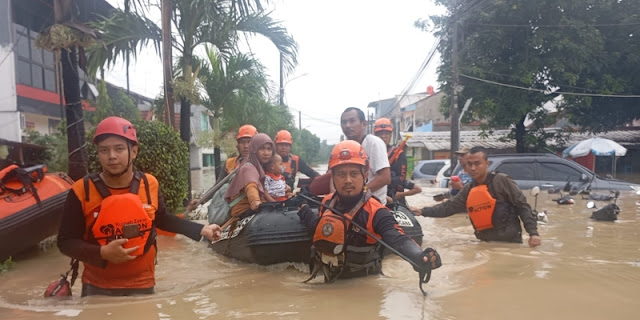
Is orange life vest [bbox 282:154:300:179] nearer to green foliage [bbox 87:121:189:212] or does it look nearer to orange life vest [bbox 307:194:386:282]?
green foliage [bbox 87:121:189:212]

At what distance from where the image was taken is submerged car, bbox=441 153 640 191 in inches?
402

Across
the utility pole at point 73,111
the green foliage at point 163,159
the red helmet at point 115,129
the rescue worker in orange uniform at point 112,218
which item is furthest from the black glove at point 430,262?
the green foliage at point 163,159

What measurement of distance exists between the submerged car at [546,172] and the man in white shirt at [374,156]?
6.55 m

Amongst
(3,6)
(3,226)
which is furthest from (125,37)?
(3,6)

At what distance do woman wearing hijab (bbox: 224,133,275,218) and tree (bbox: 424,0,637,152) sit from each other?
50.5ft

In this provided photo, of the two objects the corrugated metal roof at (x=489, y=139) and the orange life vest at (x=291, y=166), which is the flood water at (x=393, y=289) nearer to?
the orange life vest at (x=291, y=166)

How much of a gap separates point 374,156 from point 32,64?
49.4ft

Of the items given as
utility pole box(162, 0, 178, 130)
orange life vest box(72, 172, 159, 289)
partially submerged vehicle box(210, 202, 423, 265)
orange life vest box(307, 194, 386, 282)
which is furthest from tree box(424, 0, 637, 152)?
orange life vest box(72, 172, 159, 289)

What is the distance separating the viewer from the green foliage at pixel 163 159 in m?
7.31

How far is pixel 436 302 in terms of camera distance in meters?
3.26

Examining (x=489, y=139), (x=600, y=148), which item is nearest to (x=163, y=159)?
(x=600, y=148)

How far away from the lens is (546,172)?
34.1 ft

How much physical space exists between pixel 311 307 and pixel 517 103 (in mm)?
17685

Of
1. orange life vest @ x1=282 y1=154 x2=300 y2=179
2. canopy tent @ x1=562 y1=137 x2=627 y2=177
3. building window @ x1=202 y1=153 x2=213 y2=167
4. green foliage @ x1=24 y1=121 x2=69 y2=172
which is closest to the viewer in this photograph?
orange life vest @ x1=282 y1=154 x2=300 y2=179
